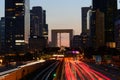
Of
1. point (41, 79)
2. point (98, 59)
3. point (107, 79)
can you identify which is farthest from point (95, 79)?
point (98, 59)

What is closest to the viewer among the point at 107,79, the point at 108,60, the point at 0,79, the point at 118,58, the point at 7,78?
the point at 0,79

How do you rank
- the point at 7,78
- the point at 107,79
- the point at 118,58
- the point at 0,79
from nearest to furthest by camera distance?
the point at 0,79 < the point at 7,78 < the point at 107,79 < the point at 118,58

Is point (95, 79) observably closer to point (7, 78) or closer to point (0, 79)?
point (7, 78)

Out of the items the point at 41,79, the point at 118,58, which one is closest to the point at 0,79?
the point at 41,79

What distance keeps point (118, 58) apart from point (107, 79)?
74019 mm

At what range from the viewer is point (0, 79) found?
38344 millimetres

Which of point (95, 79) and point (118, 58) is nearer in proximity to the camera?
point (95, 79)

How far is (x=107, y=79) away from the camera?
66.7 metres

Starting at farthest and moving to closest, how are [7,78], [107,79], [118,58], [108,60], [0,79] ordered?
1. [108,60]
2. [118,58]
3. [107,79]
4. [7,78]
5. [0,79]

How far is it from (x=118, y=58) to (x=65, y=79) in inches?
2960

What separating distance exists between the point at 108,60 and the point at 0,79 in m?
114

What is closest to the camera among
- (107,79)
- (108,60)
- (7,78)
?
(7,78)

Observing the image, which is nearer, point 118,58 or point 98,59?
point 118,58

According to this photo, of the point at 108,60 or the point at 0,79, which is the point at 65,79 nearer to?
the point at 0,79
